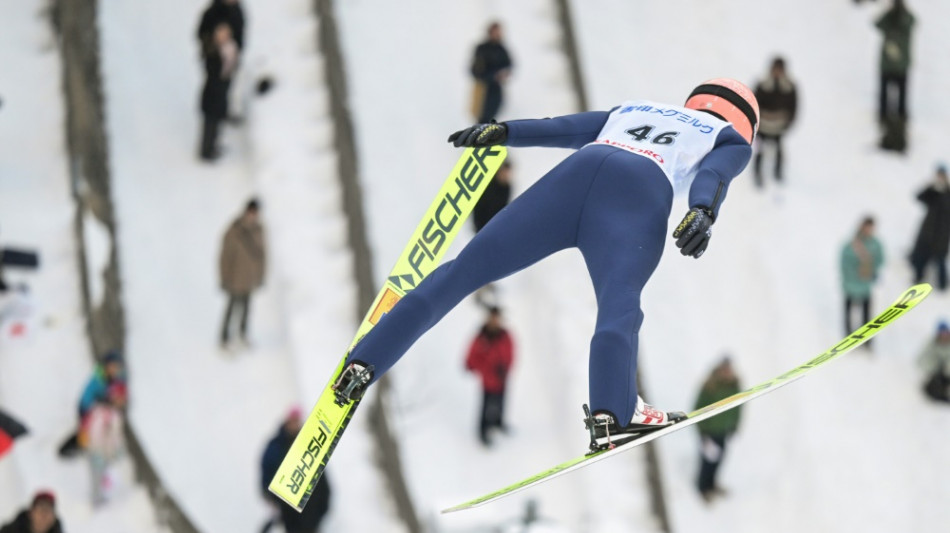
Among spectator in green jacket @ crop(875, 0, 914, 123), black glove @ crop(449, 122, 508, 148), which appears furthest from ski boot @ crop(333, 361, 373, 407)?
spectator in green jacket @ crop(875, 0, 914, 123)

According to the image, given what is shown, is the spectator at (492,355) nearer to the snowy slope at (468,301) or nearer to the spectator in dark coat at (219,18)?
the snowy slope at (468,301)

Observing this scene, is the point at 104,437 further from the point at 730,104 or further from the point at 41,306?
the point at 730,104

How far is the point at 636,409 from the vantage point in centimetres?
587

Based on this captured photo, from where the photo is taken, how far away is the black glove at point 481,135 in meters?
6.12

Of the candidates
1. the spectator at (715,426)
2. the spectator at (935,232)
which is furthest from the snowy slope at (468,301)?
the spectator at (935,232)

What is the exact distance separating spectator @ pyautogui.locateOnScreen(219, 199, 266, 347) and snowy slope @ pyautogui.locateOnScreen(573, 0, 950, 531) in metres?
3.18

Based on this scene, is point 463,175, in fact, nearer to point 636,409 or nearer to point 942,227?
point 636,409

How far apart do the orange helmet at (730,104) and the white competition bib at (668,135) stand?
0.08 meters

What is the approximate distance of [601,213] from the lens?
241 inches

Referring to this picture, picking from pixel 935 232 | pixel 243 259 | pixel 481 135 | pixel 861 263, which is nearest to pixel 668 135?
pixel 481 135

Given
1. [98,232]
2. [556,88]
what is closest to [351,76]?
[556,88]

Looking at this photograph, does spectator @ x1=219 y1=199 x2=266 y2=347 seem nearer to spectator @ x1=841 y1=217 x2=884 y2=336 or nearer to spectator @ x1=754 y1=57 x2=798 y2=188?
spectator @ x1=754 y1=57 x2=798 y2=188

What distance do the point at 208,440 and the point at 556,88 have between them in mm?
4996

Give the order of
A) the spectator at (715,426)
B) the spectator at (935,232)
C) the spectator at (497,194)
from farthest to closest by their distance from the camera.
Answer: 1. the spectator at (935,232)
2. the spectator at (497,194)
3. the spectator at (715,426)
